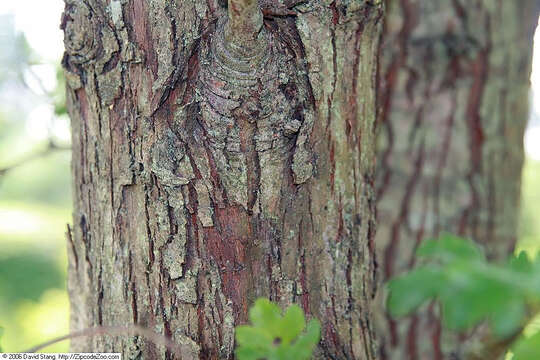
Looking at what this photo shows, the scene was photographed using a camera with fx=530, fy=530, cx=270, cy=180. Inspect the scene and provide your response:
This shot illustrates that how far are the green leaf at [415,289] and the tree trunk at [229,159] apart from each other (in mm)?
405

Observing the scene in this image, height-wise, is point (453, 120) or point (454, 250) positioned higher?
point (453, 120)

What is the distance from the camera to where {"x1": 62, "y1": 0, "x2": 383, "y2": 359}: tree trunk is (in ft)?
2.81

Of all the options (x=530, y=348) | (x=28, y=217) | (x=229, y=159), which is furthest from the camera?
(x=28, y=217)

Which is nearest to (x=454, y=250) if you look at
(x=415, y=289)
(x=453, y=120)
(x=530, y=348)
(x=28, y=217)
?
Answer: (x=415, y=289)

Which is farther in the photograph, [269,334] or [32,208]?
[32,208]

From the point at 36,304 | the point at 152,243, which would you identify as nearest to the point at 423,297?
the point at 152,243

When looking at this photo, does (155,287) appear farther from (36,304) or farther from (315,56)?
(36,304)

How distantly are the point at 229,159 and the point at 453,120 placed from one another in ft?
1.22

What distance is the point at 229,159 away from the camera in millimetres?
864

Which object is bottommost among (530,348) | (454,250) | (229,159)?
(530,348)

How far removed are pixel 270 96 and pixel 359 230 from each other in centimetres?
28

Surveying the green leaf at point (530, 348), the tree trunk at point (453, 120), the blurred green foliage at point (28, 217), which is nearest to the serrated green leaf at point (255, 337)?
the green leaf at point (530, 348)

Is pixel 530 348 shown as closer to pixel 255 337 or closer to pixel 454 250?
pixel 454 250

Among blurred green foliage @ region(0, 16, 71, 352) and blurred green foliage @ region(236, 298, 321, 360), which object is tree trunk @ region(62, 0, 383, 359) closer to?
blurred green foliage @ region(236, 298, 321, 360)
